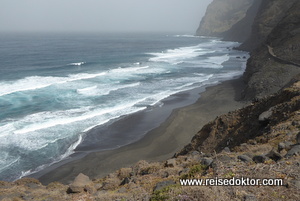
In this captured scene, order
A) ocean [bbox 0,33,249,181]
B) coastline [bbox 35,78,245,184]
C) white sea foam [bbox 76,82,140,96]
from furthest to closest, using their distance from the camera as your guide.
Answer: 1. white sea foam [bbox 76,82,140,96]
2. ocean [bbox 0,33,249,181]
3. coastline [bbox 35,78,245,184]

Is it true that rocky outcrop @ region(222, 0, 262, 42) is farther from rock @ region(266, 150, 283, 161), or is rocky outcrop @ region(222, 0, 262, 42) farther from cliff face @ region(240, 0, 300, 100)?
rock @ region(266, 150, 283, 161)

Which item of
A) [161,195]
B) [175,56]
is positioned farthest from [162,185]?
[175,56]

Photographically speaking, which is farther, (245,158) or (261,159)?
(245,158)

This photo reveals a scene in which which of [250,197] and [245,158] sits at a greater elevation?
[250,197]

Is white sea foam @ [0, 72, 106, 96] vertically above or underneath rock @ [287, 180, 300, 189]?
underneath

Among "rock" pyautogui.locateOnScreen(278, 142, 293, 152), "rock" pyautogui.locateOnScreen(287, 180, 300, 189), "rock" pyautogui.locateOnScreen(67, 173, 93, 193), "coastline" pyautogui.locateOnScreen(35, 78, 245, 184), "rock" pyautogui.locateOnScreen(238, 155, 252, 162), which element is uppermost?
"rock" pyautogui.locateOnScreen(287, 180, 300, 189)

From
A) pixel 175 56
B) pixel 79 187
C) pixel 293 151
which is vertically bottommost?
pixel 79 187

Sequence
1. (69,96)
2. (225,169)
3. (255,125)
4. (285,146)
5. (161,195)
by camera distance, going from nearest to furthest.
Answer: (161,195), (225,169), (285,146), (255,125), (69,96)

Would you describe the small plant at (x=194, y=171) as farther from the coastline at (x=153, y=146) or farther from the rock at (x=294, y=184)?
the coastline at (x=153, y=146)

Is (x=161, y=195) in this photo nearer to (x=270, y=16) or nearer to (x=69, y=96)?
(x=69, y=96)

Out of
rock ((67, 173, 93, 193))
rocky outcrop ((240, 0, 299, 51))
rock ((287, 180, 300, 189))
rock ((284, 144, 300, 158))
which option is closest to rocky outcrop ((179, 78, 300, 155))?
rock ((284, 144, 300, 158))

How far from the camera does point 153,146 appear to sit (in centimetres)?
2386

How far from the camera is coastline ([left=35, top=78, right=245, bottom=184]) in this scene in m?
20.1

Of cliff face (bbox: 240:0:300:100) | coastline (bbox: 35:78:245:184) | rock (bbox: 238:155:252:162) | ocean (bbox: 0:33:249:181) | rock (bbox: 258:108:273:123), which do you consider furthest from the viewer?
cliff face (bbox: 240:0:300:100)
